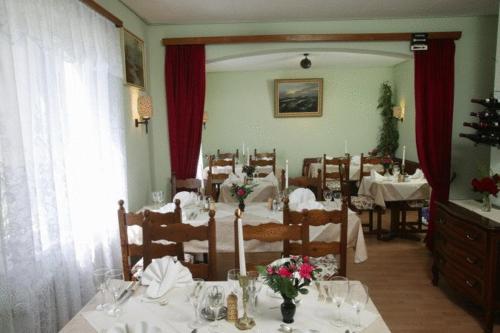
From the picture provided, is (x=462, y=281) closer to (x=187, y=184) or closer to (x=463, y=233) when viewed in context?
(x=463, y=233)

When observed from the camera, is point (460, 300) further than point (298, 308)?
Yes

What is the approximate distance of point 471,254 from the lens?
2768 millimetres

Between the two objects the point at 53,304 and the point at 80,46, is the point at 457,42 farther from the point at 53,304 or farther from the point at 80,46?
the point at 53,304

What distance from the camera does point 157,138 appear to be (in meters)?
4.21

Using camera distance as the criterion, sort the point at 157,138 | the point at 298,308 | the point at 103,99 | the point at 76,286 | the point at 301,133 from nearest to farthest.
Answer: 1. the point at 298,308
2. the point at 76,286
3. the point at 103,99
4. the point at 157,138
5. the point at 301,133

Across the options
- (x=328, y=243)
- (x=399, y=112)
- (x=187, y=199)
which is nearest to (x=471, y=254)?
(x=328, y=243)

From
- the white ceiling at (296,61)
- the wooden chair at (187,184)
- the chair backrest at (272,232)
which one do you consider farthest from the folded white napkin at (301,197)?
the white ceiling at (296,61)

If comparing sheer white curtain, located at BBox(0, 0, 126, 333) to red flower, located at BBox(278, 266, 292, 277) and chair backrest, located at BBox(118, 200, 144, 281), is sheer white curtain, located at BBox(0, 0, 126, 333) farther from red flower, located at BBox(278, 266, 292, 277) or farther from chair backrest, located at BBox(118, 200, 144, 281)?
red flower, located at BBox(278, 266, 292, 277)

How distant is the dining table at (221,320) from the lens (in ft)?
4.62

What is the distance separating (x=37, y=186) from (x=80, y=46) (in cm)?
106

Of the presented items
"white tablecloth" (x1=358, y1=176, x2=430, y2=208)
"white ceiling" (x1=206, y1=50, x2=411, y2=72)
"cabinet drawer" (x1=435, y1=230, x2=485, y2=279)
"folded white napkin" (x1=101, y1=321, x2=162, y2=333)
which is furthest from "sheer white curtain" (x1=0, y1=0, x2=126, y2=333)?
"white ceiling" (x1=206, y1=50, x2=411, y2=72)

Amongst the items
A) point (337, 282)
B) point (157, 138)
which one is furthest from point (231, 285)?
point (157, 138)

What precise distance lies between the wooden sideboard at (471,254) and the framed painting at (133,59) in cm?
325

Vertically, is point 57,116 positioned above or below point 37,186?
above
